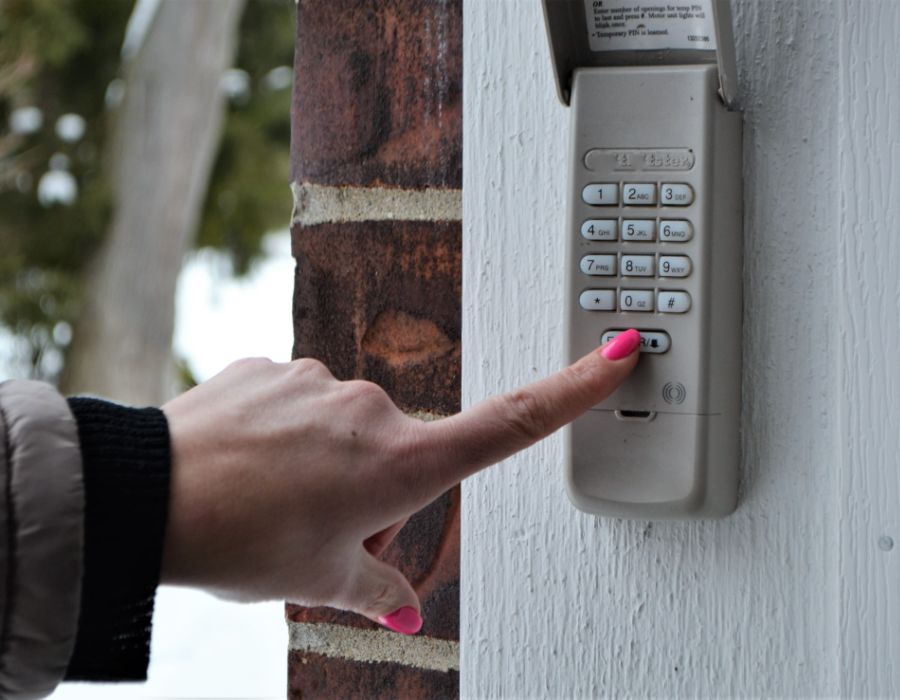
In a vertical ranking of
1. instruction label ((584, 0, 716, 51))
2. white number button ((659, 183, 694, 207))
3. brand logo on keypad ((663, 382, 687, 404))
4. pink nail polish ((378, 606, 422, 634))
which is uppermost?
instruction label ((584, 0, 716, 51))

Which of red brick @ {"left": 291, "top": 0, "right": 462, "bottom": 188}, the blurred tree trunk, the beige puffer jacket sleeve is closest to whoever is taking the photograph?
the beige puffer jacket sleeve

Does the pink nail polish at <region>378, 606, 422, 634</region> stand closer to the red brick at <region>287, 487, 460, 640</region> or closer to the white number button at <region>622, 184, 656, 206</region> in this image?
the red brick at <region>287, 487, 460, 640</region>

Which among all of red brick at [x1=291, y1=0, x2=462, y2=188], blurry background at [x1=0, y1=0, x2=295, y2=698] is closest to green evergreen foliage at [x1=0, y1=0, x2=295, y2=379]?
blurry background at [x1=0, y1=0, x2=295, y2=698]

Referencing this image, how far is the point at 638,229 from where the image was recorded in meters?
0.39

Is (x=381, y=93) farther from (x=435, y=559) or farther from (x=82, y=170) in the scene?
(x=82, y=170)

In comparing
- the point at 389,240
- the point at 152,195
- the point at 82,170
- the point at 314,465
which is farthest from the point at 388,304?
the point at 82,170

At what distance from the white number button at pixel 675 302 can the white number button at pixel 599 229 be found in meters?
0.03

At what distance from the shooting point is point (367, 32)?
18.7 inches

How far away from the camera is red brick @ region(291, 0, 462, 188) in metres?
0.46

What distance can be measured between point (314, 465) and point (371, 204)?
16cm

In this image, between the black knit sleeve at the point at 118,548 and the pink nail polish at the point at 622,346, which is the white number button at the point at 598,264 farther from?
the black knit sleeve at the point at 118,548

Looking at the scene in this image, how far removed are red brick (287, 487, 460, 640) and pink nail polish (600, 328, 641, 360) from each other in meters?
0.12

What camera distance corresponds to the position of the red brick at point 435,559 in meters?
0.48

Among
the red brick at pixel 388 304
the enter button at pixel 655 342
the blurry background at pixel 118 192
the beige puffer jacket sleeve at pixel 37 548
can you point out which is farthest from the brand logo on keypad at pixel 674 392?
the blurry background at pixel 118 192
